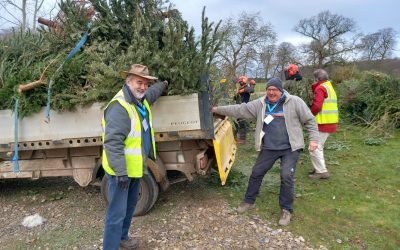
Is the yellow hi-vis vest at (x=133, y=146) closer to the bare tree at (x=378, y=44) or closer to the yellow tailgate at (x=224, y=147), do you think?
the yellow tailgate at (x=224, y=147)

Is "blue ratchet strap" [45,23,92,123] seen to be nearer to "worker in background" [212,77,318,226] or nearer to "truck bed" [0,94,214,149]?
"truck bed" [0,94,214,149]

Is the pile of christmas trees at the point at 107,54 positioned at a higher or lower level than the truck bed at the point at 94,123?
higher

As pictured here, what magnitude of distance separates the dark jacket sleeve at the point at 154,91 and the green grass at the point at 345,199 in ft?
6.33

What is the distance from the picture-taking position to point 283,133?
14.5 ft

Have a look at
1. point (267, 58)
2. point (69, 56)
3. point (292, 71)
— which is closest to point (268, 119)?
point (69, 56)

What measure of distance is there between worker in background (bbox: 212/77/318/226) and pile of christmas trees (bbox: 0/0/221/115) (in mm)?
895

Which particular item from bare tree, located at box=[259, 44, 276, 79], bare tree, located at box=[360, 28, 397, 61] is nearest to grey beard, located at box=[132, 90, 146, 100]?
bare tree, located at box=[259, 44, 276, 79]

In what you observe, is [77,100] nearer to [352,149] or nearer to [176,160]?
[176,160]

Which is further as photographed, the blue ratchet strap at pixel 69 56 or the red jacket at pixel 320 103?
the red jacket at pixel 320 103

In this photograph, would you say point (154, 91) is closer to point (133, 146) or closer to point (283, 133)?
point (133, 146)

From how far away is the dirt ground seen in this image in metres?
3.99

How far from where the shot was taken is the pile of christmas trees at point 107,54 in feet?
13.5

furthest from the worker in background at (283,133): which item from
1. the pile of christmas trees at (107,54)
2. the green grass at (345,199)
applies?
the pile of christmas trees at (107,54)

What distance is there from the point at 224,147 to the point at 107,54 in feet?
6.25
